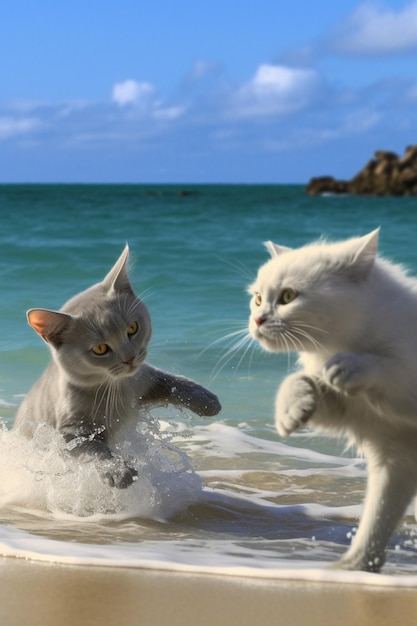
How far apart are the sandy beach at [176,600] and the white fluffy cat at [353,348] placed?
1.10 ft

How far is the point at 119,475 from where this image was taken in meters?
4.17

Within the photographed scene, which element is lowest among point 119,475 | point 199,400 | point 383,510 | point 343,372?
point 119,475

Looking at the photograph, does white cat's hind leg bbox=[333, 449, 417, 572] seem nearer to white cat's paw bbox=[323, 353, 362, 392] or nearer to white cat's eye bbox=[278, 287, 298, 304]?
white cat's paw bbox=[323, 353, 362, 392]

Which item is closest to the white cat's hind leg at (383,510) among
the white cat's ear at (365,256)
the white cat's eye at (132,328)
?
the white cat's ear at (365,256)

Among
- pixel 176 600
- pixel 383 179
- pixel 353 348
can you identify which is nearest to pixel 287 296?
pixel 353 348

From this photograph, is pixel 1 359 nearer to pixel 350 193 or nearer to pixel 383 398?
pixel 383 398

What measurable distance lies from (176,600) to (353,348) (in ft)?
3.12

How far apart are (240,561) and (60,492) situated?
1.23m

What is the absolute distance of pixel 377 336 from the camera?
3244 mm

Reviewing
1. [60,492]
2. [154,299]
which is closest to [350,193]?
[154,299]

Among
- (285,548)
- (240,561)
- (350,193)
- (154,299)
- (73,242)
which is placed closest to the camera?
(240,561)

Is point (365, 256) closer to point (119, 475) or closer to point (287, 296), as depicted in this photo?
point (287, 296)

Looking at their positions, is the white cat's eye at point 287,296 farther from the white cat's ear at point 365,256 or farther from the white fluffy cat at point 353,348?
the white cat's ear at point 365,256

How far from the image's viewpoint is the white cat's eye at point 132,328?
4.26 meters
